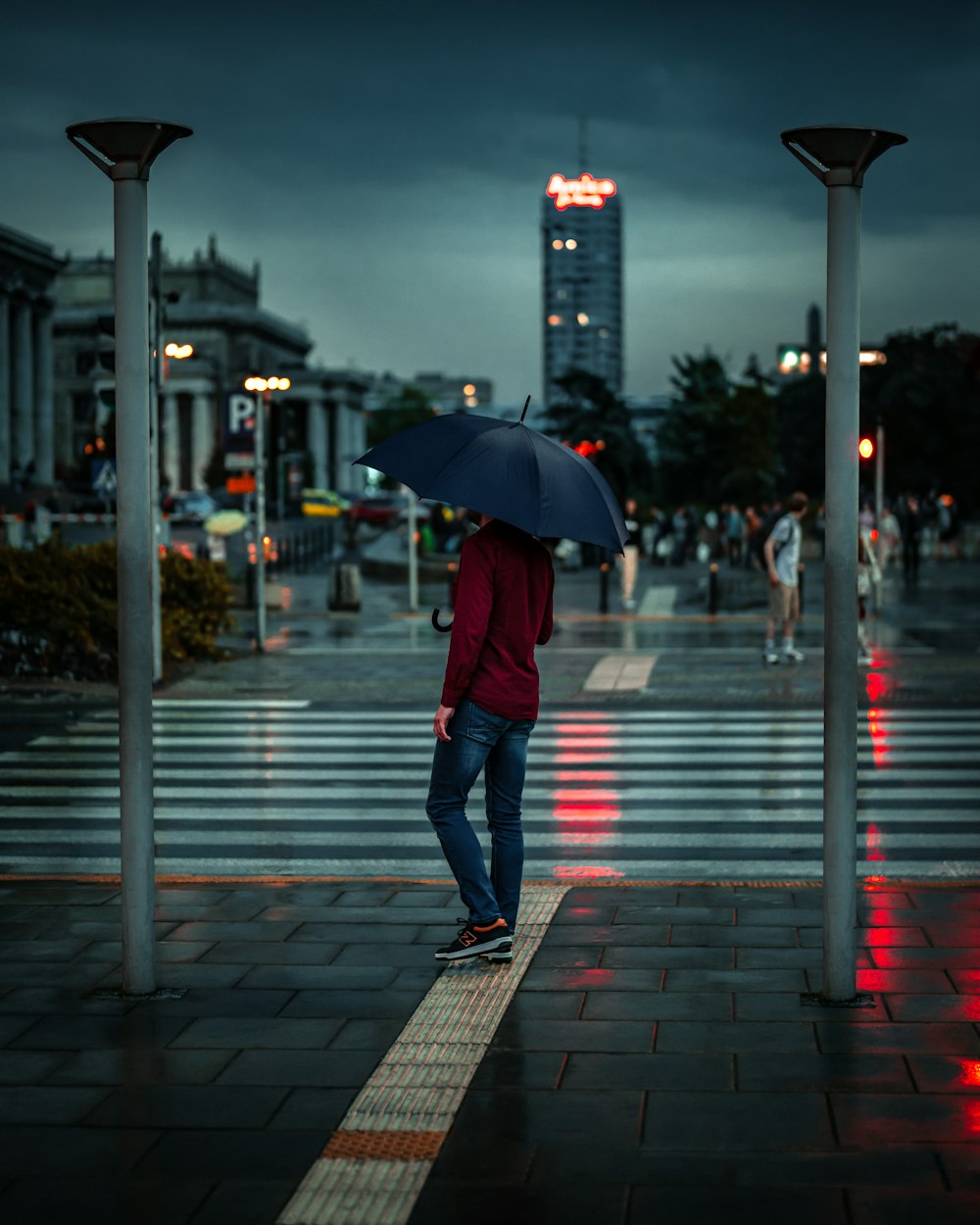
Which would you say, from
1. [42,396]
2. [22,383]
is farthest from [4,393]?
[42,396]

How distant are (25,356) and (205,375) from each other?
2645 centimetres

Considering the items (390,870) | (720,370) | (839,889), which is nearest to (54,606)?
(390,870)

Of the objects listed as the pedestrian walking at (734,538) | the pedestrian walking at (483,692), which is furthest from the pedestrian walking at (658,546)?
the pedestrian walking at (483,692)

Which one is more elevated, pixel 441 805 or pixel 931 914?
pixel 441 805

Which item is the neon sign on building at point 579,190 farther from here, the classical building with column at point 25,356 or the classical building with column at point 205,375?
the classical building with column at point 205,375

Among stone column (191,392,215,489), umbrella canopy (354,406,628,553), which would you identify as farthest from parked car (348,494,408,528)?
umbrella canopy (354,406,628,553)

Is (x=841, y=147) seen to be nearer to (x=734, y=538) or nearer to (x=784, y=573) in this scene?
(x=784, y=573)

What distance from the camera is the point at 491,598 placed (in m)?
6.58

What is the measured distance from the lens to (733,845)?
31.1 feet

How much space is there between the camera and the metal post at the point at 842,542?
6.04 metres

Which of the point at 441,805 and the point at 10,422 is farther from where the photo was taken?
the point at 10,422

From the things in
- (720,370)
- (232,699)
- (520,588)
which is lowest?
(232,699)

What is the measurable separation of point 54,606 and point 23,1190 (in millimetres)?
14114

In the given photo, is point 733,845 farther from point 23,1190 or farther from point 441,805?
point 23,1190
